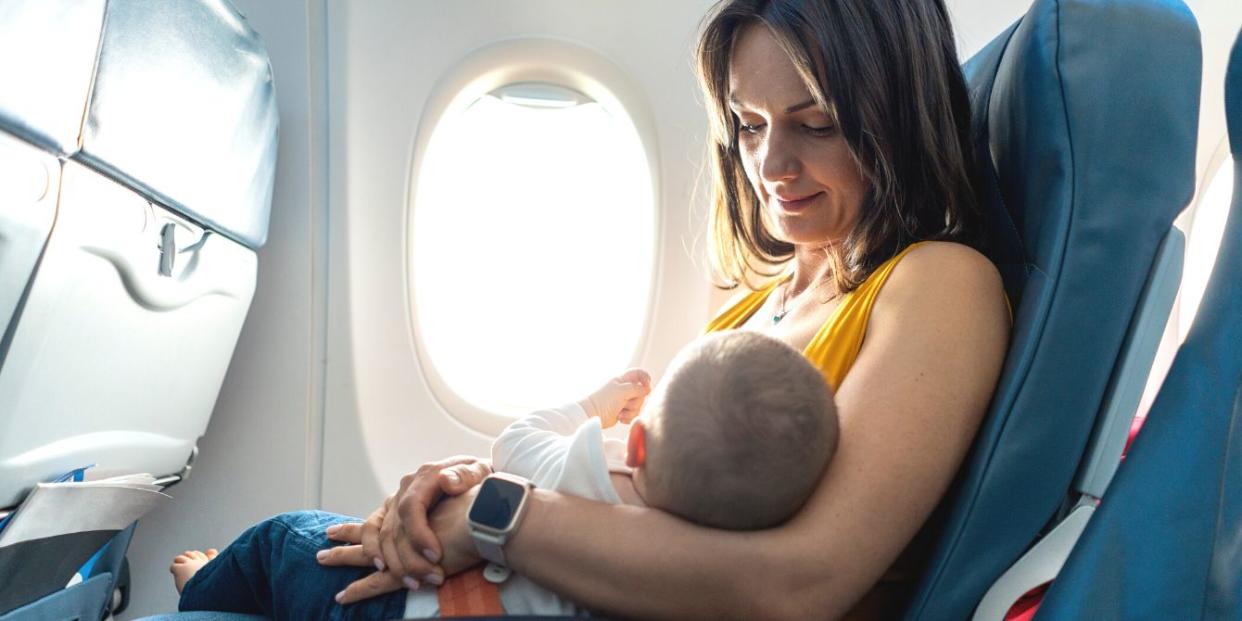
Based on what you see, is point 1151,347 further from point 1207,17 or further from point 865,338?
point 1207,17

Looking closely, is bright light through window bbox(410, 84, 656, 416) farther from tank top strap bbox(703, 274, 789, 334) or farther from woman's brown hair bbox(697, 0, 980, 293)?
woman's brown hair bbox(697, 0, 980, 293)

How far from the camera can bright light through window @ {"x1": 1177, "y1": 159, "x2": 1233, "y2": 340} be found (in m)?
3.04

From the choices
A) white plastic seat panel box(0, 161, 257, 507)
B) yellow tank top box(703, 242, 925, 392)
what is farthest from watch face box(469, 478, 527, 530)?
white plastic seat panel box(0, 161, 257, 507)

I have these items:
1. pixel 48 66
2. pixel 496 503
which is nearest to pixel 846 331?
pixel 496 503

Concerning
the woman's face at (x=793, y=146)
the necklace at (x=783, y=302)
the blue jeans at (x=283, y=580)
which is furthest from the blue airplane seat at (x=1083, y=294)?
the blue jeans at (x=283, y=580)

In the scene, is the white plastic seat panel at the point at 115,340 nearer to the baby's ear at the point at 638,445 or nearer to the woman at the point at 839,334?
the woman at the point at 839,334

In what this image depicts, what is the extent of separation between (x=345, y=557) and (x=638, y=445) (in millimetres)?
413

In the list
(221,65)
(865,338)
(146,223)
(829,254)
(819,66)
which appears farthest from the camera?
(221,65)

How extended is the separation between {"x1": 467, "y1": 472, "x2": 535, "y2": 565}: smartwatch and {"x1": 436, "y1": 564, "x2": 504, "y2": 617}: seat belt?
0.11ft

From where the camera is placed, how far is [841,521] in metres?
1.04

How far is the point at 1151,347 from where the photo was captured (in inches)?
44.1

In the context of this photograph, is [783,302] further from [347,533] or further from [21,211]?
[21,211]

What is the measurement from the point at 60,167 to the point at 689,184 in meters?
1.58

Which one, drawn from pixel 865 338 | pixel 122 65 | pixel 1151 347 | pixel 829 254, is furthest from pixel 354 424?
pixel 1151 347
